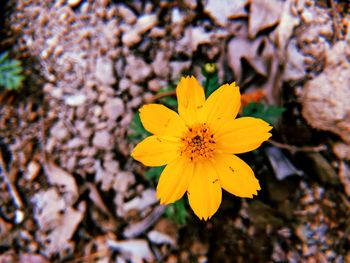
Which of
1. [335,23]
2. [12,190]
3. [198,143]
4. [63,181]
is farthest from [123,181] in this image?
[335,23]

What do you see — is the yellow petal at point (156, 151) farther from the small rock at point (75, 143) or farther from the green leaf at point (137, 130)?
the small rock at point (75, 143)

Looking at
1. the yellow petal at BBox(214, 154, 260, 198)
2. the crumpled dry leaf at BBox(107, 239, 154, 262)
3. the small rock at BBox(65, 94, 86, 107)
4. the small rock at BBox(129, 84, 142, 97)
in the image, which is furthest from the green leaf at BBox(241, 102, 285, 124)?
the small rock at BBox(65, 94, 86, 107)

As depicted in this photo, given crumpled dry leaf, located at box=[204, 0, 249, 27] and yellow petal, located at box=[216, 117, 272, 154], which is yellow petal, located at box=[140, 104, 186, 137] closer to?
yellow petal, located at box=[216, 117, 272, 154]

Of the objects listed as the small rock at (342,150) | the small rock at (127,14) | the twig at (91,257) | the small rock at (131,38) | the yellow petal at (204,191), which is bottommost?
the twig at (91,257)

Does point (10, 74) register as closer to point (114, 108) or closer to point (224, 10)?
point (114, 108)

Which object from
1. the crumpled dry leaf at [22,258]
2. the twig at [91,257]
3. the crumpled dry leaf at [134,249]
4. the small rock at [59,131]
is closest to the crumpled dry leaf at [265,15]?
the small rock at [59,131]
